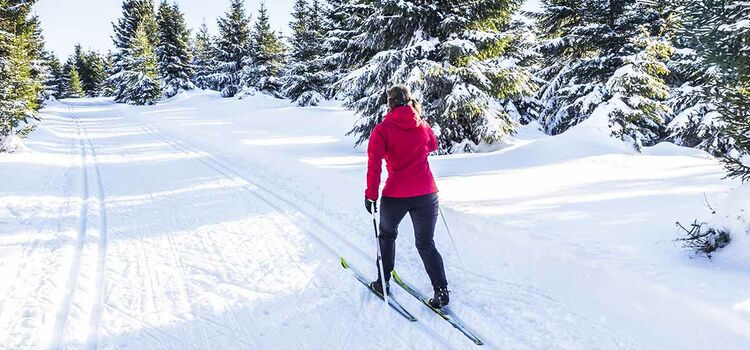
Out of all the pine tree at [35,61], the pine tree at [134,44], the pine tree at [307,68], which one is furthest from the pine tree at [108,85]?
the pine tree at [307,68]

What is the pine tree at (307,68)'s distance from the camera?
28516 mm

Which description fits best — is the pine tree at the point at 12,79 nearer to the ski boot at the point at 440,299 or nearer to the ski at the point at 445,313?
the ski at the point at 445,313

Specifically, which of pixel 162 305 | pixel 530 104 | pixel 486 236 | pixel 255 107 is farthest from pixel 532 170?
pixel 255 107

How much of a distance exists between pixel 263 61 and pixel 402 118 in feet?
111

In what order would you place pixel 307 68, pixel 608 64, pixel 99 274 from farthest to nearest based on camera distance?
pixel 307 68, pixel 608 64, pixel 99 274

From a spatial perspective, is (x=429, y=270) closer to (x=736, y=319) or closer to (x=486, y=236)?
(x=486, y=236)

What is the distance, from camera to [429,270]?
13.0ft

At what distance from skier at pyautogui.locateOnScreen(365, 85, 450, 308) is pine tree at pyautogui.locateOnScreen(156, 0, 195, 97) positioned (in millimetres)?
44229

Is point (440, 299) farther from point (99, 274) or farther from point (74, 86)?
point (74, 86)

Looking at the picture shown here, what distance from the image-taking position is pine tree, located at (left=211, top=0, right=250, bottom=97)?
123 feet

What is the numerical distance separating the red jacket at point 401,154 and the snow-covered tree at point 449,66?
24.9 ft

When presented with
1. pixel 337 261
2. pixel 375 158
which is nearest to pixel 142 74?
pixel 337 261

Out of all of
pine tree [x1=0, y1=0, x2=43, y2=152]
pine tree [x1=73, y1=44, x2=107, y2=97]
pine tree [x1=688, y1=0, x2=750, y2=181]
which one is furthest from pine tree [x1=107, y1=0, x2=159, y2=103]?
pine tree [x1=688, y1=0, x2=750, y2=181]

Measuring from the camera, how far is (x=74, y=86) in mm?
71875
